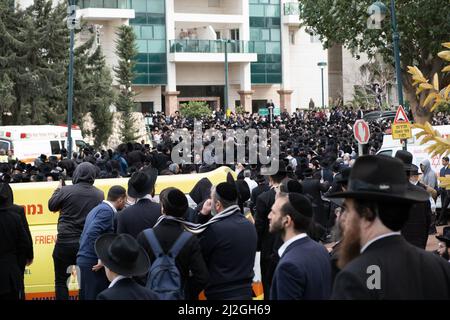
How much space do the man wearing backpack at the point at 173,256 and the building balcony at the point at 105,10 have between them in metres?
53.1

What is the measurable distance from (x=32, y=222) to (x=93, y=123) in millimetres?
35037

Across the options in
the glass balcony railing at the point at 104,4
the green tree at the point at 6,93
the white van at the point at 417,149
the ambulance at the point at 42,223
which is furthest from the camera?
the glass balcony railing at the point at 104,4

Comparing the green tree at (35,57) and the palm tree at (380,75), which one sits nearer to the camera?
the green tree at (35,57)

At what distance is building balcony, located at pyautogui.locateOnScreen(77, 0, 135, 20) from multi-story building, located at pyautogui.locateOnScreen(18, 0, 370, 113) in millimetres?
64

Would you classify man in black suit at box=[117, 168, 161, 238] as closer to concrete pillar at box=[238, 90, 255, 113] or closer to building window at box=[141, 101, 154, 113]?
building window at box=[141, 101, 154, 113]

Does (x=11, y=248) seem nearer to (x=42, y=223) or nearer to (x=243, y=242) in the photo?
(x=243, y=242)

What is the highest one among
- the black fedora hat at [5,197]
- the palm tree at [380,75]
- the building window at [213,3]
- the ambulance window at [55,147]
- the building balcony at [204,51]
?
the building window at [213,3]

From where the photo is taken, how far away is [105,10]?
196 ft

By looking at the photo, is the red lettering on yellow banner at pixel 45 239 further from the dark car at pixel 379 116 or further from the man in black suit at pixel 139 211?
the dark car at pixel 379 116

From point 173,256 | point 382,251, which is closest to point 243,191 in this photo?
point 173,256

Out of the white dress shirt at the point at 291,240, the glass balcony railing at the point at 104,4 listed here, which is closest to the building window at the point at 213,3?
the glass balcony railing at the point at 104,4

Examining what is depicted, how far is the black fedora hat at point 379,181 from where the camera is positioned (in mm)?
3863

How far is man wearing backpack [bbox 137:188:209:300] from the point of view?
22.1 feet
